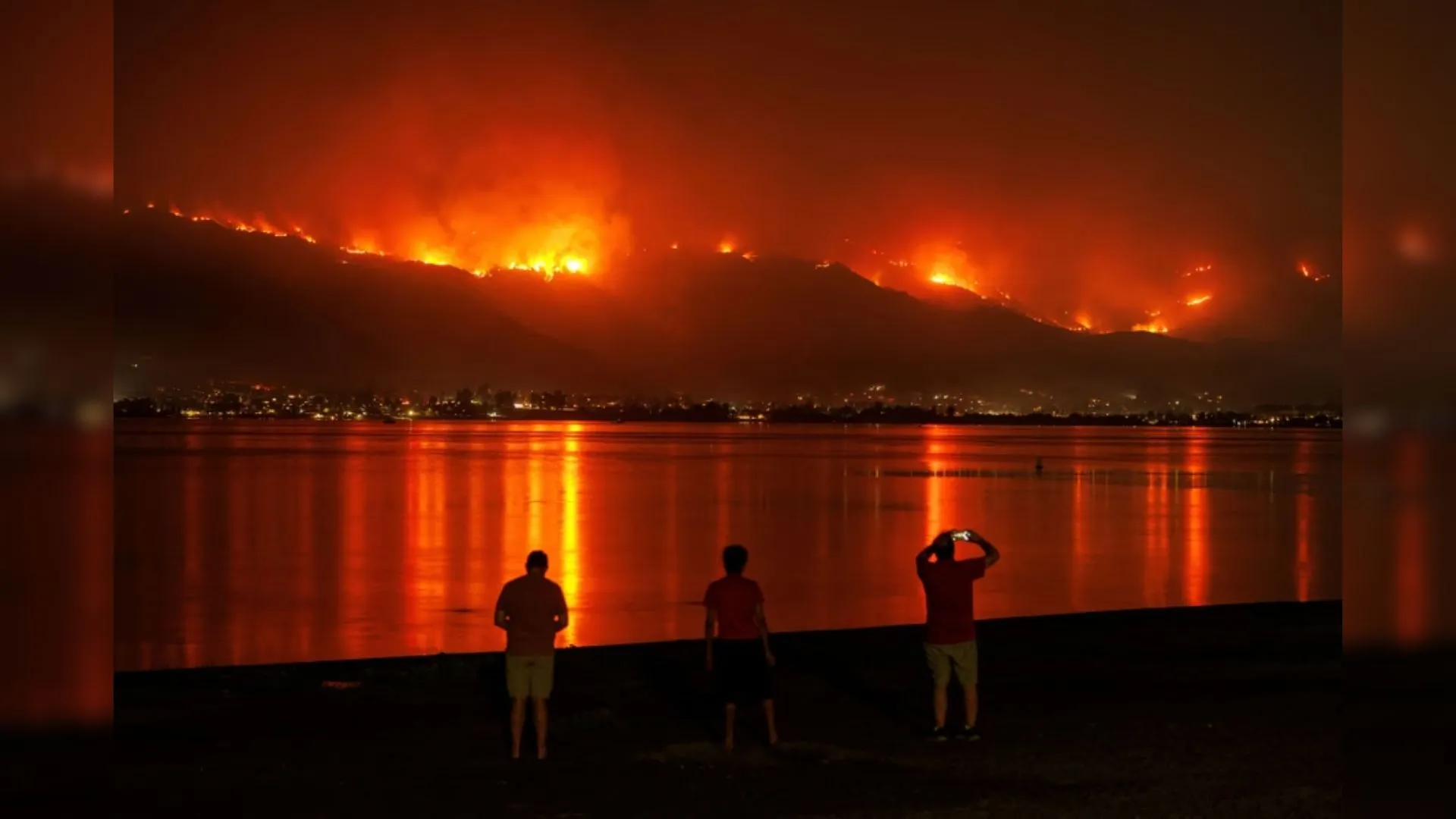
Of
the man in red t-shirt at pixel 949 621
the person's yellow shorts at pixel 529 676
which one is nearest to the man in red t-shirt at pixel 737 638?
the person's yellow shorts at pixel 529 676

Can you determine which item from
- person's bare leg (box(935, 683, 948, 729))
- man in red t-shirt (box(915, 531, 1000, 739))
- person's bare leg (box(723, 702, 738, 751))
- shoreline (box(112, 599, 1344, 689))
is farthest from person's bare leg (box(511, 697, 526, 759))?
shoreline (box(112, 599, 1344, 689))

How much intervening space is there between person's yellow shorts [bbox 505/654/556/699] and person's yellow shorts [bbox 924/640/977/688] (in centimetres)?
354

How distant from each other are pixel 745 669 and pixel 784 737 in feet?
4.70

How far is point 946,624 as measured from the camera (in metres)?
13.4

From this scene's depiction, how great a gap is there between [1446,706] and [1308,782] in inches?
319

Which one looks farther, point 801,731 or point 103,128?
point 801,731

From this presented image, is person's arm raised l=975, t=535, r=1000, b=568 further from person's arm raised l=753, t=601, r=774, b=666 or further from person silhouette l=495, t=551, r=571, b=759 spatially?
person silhouette l=495, t=551, r=571, b=759

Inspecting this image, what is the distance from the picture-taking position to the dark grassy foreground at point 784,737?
11.0 meters

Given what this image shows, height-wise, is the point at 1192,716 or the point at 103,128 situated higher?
the point at 103,128

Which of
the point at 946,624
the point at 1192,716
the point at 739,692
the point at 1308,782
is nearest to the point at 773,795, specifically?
the point at 739,692

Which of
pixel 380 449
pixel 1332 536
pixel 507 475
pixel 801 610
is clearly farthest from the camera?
pixel 380 449

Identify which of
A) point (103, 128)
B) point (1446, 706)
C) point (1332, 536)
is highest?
point (103, 128)

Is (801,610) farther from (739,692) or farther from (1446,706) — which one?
(1446,706)

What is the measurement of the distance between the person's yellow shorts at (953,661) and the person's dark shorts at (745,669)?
174cm
